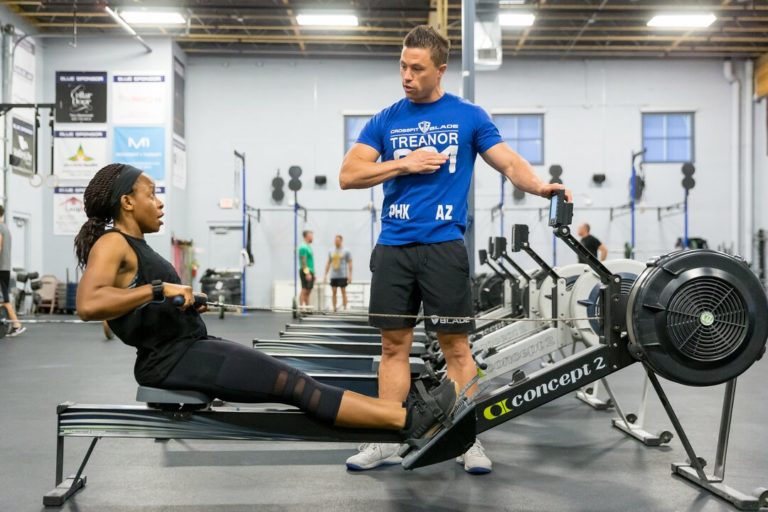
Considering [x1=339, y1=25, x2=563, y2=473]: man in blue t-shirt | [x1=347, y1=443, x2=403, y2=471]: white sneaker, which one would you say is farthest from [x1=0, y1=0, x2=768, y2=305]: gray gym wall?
[x1=339, y1=25, x2=563, y2=473]: man in blue t-shirt

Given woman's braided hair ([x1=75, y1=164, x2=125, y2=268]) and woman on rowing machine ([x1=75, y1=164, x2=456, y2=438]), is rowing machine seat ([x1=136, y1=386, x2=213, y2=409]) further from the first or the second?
woman's braided hair ([x1=75, y1=164, x2=125, y2=268])

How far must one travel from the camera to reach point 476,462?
2461 mm

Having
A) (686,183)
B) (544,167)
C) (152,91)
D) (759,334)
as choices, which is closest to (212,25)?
(152,91)

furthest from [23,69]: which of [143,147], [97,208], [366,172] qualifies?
[366,172]

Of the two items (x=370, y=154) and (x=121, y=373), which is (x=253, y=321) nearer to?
(x=121, y=373)

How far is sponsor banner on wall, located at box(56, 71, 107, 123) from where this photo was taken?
1194cm

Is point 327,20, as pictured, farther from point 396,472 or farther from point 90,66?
point 396,472

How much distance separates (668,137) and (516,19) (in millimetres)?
4133


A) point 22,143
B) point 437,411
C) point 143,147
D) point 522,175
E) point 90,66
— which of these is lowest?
point 437,411

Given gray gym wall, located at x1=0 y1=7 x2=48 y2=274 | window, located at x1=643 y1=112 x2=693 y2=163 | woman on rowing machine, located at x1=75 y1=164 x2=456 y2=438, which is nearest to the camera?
woman on rowing machine, located at x1=75 y1=164 x2=456 y2=438

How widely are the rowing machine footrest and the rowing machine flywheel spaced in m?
0.57

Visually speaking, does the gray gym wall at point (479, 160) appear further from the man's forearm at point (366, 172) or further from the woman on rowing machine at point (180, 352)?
the woman on rowing machine at point (180, 352)

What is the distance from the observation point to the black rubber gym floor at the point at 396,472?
213 centimetres

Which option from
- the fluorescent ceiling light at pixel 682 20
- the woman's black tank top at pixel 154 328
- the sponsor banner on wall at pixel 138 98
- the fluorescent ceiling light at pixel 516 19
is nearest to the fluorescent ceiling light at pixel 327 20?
the fluorescent ceiling light at pixel 516 19
